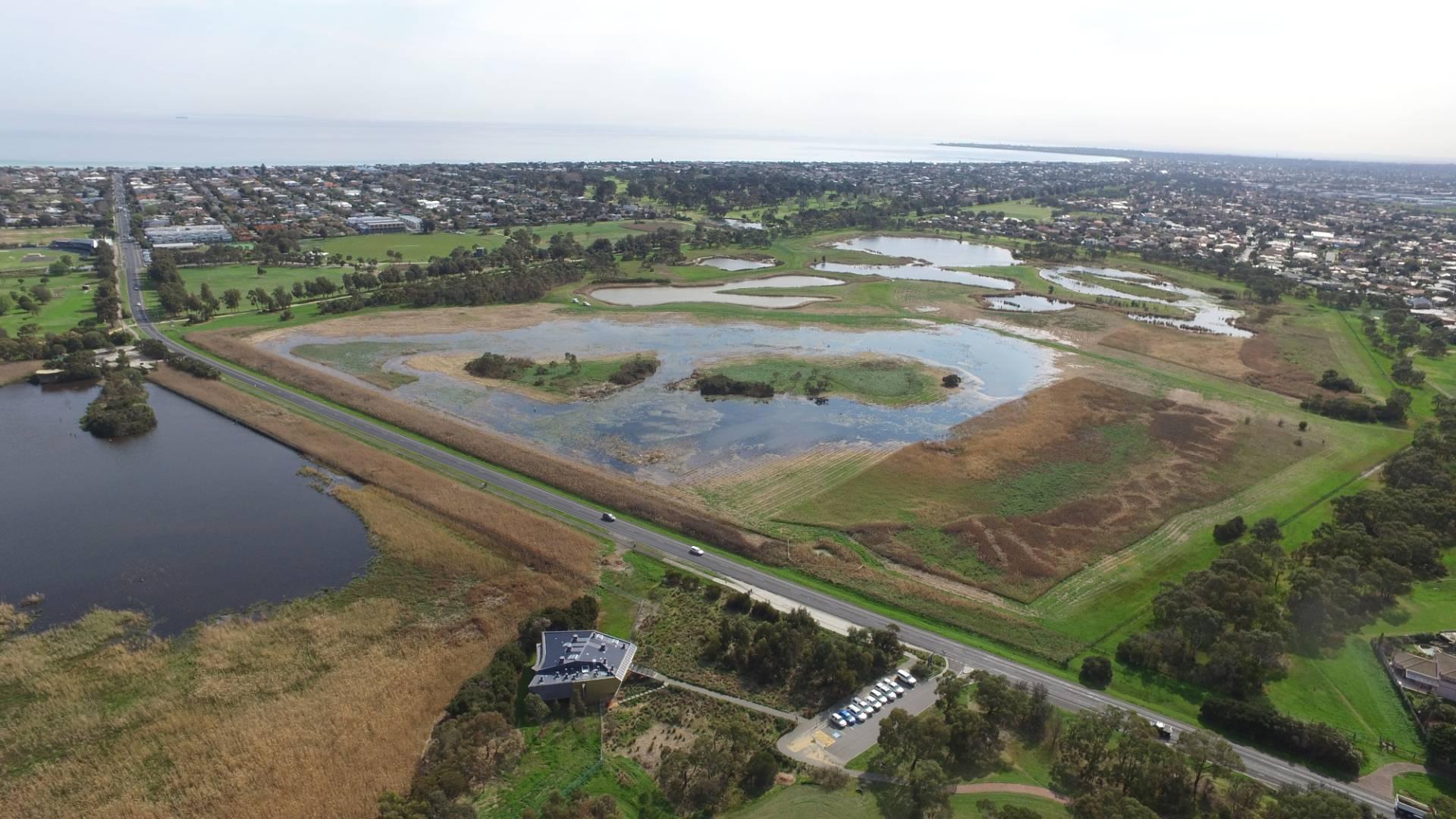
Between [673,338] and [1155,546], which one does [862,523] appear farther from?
[673,338]

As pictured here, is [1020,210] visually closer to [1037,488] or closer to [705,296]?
[705,296]

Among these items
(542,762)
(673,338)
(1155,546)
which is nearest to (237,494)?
(542,762)

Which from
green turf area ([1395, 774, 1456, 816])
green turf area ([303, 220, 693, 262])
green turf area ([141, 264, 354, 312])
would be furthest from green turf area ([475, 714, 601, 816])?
green turf area ([303, 220, 693, 262])

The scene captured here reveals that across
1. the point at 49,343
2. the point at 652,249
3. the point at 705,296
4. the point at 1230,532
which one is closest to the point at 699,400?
the point at 1230,532

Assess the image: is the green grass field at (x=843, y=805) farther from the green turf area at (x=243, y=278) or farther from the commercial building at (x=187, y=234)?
the commercial building at (x=187, y=234)

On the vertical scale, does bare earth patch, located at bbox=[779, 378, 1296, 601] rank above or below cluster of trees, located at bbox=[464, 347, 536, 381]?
below

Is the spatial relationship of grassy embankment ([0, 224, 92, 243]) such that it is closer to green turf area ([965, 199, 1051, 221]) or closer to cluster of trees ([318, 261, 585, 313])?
cluster of trees ([318, 261, 585, 313])

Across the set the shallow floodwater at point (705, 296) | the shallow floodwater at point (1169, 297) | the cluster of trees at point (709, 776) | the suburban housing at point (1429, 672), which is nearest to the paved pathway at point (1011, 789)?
the cluster of trees at point (709, 776)
